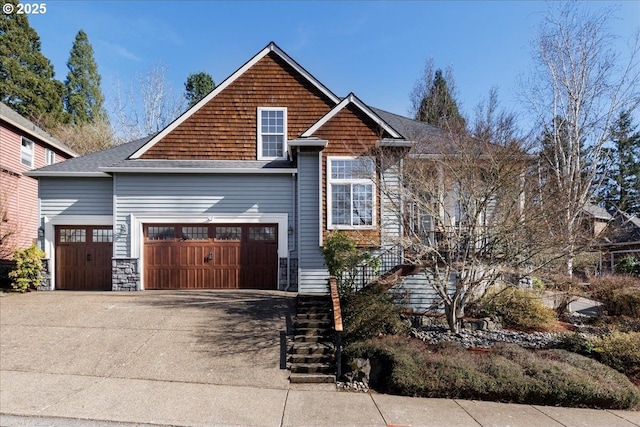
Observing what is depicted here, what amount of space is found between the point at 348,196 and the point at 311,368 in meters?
5.81

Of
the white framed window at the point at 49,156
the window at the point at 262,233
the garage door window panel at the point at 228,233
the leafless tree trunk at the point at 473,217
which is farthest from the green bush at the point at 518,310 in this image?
the white framed window at the point at 49,156

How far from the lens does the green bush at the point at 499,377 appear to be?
6184mm

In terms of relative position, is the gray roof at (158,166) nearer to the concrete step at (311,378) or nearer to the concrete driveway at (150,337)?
the concrete driveway at (150,337)

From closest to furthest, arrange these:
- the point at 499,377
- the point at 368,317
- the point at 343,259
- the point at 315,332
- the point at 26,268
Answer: the point at 499,377 < the point at 368,317 < the point at 315,332 < the point at 343,259 < the point at 26,268

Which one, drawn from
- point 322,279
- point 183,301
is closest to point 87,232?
point 183,301

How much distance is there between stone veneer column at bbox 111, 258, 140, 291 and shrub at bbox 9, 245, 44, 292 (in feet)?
7.82

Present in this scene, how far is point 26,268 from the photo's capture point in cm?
1173

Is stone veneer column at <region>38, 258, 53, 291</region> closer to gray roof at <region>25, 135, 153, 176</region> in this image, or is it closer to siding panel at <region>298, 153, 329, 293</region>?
gray roof at <region>25, 135, 153, 176</region>

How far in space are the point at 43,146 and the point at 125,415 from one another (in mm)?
19085

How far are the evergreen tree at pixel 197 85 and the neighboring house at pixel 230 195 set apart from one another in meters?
22.6

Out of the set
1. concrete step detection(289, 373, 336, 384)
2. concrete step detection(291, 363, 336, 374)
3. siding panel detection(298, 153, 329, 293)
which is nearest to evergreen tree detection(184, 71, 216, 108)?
siding panel detection(298, 153, 329, 293)

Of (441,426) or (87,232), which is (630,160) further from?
(87,232)

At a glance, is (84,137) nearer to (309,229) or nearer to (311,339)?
(309,229)

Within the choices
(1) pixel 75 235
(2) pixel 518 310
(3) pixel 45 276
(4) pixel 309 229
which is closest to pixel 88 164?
(1) pixel 75 235
